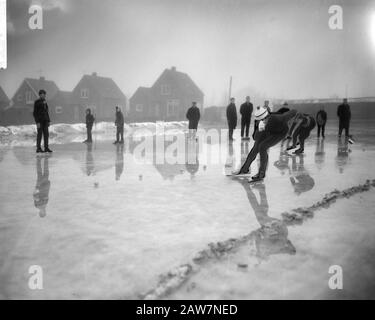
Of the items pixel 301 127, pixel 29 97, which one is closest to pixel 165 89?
pixel 29 97

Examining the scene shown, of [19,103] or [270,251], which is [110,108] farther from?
[270,251]

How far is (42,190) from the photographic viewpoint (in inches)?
216

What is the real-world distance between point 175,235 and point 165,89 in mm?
52638

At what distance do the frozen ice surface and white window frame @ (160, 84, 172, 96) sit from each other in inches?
1917

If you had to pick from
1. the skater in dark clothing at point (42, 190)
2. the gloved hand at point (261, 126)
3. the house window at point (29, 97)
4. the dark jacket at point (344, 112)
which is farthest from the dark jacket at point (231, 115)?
the house window at point (29, 97)

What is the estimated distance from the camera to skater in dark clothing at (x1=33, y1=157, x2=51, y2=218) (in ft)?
14.8

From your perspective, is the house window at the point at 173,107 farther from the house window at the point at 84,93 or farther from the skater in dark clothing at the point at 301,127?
the skater in dark clothing at the point at 301,127

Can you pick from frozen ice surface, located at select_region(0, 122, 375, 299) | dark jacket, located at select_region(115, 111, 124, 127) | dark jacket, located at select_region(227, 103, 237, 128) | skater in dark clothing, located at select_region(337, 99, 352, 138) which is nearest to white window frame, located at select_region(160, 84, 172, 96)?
dark jacket, located at select_region(227, 103, 237, 128)

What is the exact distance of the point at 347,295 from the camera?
2.30m

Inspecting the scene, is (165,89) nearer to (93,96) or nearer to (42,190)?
(93,96)

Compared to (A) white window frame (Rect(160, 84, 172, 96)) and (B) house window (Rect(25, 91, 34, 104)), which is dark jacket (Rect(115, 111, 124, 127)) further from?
(B) house window (Rect(25, 91, 34, 104))
